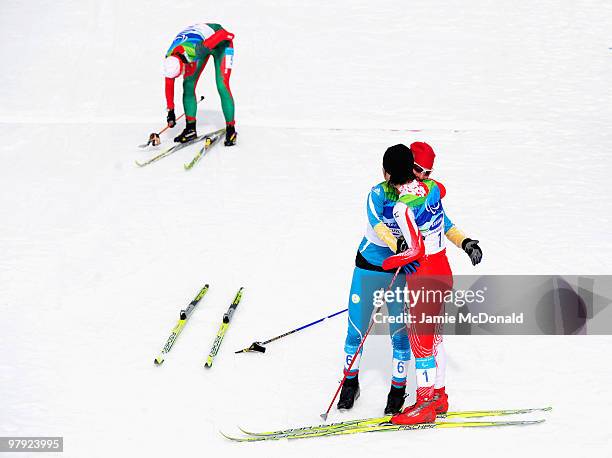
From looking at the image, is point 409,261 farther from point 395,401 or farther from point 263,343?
point 263,343

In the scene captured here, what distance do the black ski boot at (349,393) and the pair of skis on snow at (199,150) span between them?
14.7ft

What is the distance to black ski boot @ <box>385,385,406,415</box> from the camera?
576cm

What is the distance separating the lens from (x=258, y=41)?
565 inches

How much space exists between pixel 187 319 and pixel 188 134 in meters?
3.83

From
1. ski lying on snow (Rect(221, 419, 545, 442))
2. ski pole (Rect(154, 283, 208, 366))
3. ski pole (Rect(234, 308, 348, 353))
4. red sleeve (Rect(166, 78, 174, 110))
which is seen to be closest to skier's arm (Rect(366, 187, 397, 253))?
ski lying on snow (Rect(221, 419, 545, 442))

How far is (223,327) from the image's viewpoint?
6789mm

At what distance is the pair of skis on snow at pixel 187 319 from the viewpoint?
21.1 ft

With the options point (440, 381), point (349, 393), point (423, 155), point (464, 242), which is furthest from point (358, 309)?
point (423, 155)

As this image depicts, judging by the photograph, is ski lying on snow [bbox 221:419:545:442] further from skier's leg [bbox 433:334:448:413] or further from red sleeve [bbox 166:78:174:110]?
red sleeve [bbox 166:78:174:110]

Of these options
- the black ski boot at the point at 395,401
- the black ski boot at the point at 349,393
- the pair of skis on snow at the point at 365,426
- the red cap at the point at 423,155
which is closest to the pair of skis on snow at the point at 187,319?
the pair of skis on snow at the point at 365,426

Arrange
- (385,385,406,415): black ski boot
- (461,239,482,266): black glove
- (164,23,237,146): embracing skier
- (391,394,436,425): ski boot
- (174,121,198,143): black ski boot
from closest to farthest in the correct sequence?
(461,239,482,266): black glove, (391,394,436,425): ski boot, (385,385,406,415): black ski boot, (164,23,237,146): embracing skier, (174,121,198,143): black ski boot

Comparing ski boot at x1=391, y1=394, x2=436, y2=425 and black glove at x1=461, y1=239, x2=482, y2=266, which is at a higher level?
black glove at x1=461, y1=239, x2=482, y2=266

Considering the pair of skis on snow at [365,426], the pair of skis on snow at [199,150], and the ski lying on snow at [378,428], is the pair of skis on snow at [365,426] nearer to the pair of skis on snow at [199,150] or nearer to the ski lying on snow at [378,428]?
the ski lying on snow at [378,428]

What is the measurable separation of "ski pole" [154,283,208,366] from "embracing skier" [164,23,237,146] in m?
3.23
